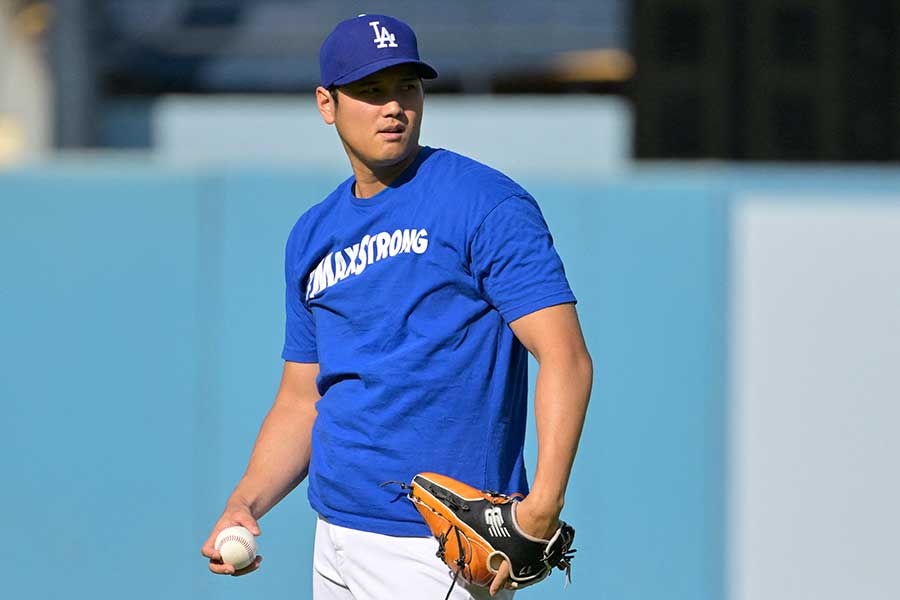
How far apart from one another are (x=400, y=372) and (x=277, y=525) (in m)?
2.26

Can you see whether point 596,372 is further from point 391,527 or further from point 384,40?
point 384,40

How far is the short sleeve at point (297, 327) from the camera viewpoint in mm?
2316

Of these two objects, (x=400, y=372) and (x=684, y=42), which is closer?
(x=400, y=372)

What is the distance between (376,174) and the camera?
2.13 m

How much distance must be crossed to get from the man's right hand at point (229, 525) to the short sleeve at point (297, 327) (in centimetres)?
30

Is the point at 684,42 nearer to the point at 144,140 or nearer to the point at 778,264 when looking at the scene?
the point at 778,264

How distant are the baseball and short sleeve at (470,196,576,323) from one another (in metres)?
0.60

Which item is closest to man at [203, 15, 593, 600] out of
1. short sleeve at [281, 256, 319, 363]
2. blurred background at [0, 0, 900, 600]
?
short sleeve at [281, 256, 319, 363]

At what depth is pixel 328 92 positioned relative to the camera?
2146mm

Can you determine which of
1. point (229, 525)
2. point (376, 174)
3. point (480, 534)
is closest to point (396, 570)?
point (480, 534)

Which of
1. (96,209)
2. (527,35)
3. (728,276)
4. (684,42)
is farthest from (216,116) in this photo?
(728,276)

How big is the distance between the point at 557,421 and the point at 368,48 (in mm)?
654

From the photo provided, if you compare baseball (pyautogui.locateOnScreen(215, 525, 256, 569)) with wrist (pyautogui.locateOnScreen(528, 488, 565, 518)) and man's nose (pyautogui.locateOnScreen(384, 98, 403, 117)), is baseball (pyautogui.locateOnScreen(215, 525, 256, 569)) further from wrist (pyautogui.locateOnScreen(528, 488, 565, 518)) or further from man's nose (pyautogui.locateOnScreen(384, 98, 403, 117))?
man's nose (pyautogui.locateOnScreen(384, 98, 403, 117))

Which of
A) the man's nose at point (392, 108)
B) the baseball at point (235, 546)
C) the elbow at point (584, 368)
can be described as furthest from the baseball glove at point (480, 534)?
the man's nose at point (392, 108)
